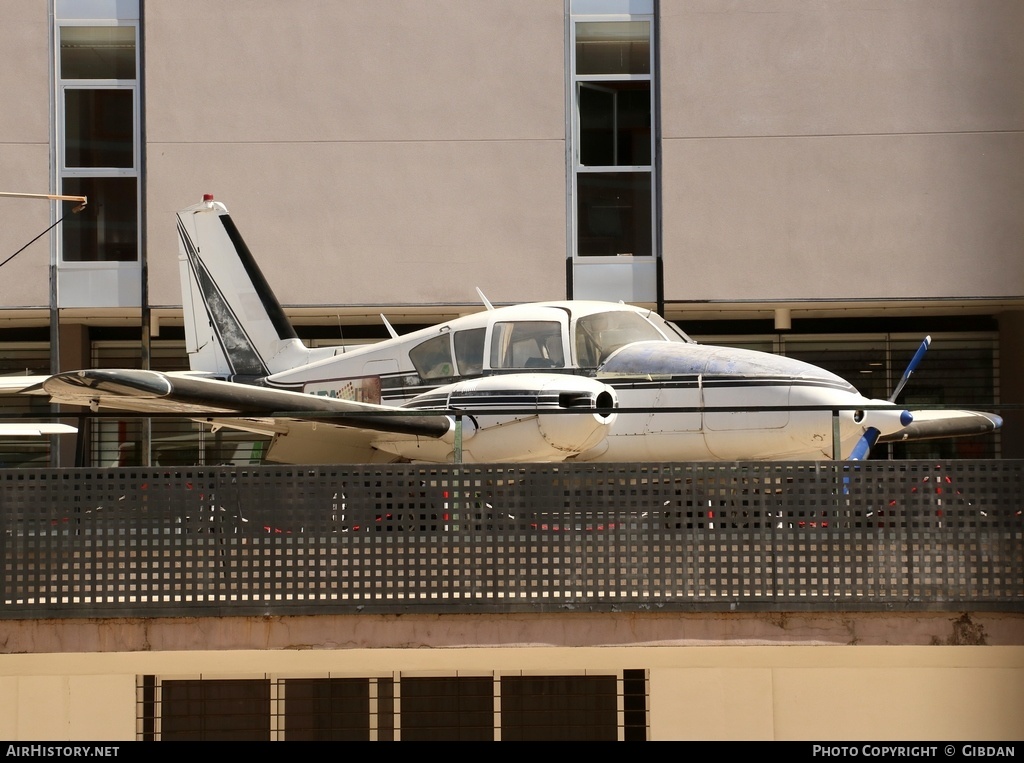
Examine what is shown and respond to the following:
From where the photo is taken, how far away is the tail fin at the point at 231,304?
39.8ft

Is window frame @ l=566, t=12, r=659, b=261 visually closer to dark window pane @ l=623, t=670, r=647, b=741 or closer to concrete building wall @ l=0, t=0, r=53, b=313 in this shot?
dark window pane @ l=623, t=670, r=647, b=741

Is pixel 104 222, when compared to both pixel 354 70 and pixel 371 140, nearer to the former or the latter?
pixel 371 140

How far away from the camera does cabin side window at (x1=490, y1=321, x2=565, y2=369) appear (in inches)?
375

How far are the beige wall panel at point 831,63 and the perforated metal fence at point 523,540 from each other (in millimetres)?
7723

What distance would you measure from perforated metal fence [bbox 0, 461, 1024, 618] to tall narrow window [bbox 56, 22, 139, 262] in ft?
26.1

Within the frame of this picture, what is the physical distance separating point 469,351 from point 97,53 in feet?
23.9

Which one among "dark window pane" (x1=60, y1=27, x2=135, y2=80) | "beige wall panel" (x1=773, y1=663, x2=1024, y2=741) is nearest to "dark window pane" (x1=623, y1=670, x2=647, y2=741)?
"beige wall panel" (x1=773, y1=663, x2=1024, y2=741)

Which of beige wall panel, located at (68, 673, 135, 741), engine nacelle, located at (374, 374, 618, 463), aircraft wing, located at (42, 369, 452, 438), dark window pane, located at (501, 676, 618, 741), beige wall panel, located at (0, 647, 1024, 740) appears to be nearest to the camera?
beige wall panel, located at (0, 647, 1024, 740)

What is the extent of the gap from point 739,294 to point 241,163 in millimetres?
6253

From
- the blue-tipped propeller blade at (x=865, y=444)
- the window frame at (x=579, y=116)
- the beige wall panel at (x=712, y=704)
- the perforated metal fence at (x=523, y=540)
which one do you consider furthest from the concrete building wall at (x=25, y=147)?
the blue-tipped propeller blade at (x=865, y=444)

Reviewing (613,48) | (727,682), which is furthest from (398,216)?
(727,682)

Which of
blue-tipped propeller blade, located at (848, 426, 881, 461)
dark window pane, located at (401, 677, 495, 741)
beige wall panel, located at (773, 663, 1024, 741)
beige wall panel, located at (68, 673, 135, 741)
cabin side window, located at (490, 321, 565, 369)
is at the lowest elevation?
dark window pane, located at (401, 677, 495, 741)

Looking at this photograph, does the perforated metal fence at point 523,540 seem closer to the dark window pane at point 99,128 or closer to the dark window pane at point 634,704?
the dark window pane at point 634,704
